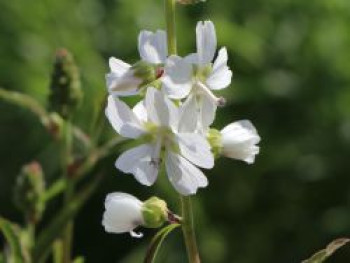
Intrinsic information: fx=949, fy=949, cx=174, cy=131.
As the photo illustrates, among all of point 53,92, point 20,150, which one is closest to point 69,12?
point 20,150

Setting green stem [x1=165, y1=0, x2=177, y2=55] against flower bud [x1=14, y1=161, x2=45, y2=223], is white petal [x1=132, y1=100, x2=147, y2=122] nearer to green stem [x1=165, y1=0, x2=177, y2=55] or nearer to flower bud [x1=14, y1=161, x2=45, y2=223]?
green stem [x1=165, y1=0, x2=177, y2=55]

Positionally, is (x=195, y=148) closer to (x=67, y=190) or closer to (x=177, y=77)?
(x=177, y=77)

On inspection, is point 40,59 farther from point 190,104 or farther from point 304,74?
point 190,104

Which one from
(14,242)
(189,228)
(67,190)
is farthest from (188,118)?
(67,190)

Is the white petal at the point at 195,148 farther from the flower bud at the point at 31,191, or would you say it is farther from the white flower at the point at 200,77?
the flower bud at the point at 31,191

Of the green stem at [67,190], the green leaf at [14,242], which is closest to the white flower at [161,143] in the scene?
the green leaf at [14,242]
